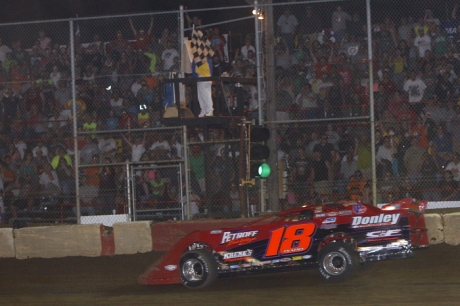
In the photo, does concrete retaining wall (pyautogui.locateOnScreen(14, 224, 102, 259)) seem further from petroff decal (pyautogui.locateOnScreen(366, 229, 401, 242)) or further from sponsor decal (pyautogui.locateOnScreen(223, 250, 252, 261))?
petroff decal (pyautogui.locateOnScreen(366, 229, 401, 242))

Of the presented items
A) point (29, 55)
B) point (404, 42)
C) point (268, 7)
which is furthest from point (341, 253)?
point (29, 55)

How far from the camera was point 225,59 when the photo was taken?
1571 centimetres

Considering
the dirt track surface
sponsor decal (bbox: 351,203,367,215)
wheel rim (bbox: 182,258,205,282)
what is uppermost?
sponsor decal (bbox: 351,203,367,215)

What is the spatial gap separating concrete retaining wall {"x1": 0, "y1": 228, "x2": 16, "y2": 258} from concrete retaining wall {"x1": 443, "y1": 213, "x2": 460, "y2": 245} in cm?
755

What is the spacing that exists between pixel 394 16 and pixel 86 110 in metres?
7.48

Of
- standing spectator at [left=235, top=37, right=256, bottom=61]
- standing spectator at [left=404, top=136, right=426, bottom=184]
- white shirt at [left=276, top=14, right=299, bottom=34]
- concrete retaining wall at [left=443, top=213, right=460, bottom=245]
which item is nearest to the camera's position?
concrete retaining wall at [left=443, top=213, right=460, bottom=245]

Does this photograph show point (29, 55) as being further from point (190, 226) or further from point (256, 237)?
point (256, 237)

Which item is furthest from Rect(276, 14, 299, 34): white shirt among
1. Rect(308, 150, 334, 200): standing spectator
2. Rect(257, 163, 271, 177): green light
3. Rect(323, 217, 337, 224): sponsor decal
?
Rect(323, 217, 337, 224): sponsor decal

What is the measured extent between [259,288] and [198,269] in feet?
2.71

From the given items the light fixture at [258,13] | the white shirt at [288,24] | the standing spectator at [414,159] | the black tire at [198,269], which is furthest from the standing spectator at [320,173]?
the black tire at [198,269]

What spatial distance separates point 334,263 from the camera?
8.27m

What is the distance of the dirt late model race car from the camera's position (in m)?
8.24

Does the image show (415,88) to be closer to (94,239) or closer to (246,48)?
(246,48)

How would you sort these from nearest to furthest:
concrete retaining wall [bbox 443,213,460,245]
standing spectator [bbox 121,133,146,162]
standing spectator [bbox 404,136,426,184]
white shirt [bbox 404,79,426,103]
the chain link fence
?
1. concrete retaining wall [bbox 443,213,460,245]
2. the chain link fence
3. standing spectator [bbox 404,136,426,184]
4. white shirt [bbox 404,79,426,103]
5. standing spectator [bbox 121,133,146,162]
